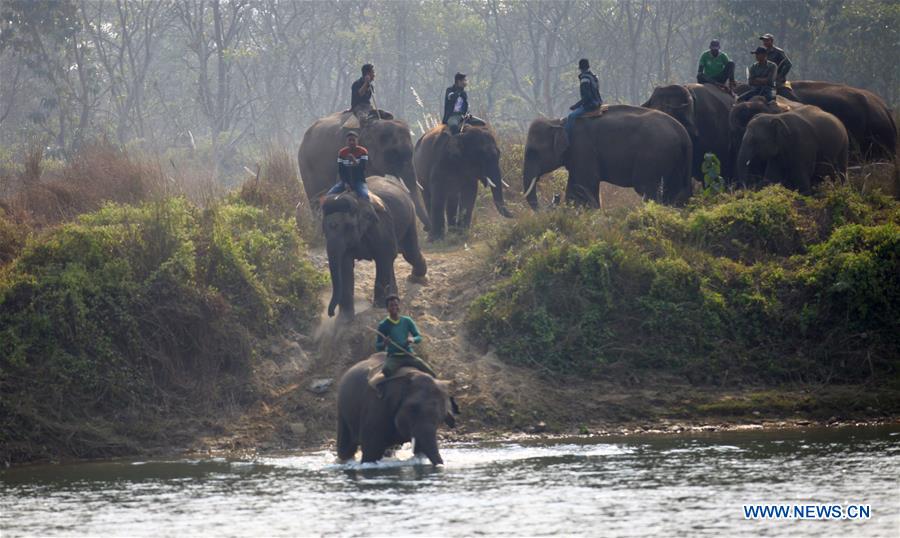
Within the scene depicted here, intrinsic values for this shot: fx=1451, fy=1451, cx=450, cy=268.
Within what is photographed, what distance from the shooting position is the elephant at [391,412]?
→ 43.2 ft

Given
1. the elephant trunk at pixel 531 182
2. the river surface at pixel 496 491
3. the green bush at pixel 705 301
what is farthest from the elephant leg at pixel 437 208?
the river surface at pixel 496 491

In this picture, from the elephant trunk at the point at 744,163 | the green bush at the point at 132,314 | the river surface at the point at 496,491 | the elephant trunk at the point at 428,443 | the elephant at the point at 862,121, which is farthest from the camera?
the elephant at the point at 862,121

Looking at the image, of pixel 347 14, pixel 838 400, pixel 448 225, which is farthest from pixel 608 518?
pixel 347 14

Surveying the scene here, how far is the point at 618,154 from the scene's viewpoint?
2069 centimetres

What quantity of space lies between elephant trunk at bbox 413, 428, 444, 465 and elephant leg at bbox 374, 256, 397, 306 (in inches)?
173

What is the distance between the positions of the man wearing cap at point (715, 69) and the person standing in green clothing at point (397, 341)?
10.1 m

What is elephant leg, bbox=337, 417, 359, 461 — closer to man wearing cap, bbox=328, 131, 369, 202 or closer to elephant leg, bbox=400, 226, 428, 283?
man wearing cap, bbox=328, 131, 369, 202

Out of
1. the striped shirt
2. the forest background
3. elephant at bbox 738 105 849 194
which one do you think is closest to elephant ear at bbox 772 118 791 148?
elephant at bbox 738 105 849 194

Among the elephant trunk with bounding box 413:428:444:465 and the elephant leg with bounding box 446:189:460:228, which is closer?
the elephant trunk with bounding box 413:428:444:465

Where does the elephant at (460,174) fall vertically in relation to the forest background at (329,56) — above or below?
below

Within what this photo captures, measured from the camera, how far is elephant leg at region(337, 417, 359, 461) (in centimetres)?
1414

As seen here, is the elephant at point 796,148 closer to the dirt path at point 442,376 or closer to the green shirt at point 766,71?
the green shirt at point 766,71

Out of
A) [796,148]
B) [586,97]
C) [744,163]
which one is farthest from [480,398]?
[796,148]

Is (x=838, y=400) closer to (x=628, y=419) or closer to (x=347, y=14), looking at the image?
(x=628, y=419)
